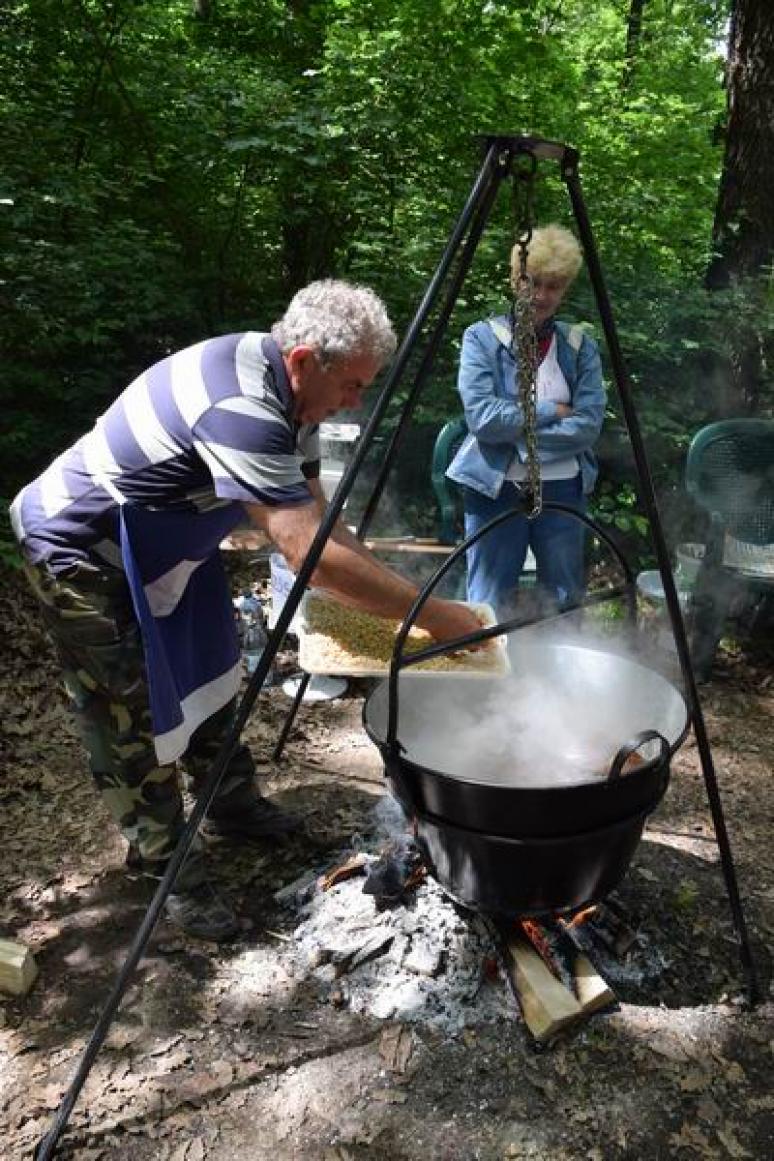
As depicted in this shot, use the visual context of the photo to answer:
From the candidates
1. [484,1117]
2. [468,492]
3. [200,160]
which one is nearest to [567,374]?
[468,492]

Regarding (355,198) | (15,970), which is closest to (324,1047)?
(15,970)

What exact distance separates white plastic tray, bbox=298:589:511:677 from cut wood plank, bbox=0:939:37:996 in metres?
1.25

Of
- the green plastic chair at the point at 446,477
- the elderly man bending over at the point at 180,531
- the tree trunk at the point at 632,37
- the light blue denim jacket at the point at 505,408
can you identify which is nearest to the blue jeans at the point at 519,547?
the light blue denim jacket at the point at 505,408

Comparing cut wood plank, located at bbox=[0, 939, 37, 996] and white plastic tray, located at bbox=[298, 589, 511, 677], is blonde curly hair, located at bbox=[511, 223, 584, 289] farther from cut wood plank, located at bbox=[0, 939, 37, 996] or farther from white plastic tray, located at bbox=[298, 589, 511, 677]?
cut wood plank, located at bbox=[0, 939, 37, 996]

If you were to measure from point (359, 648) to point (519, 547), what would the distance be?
1.58 meters

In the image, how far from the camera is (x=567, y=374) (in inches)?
149

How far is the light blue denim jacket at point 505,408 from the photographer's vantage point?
143 inches

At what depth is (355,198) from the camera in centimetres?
597

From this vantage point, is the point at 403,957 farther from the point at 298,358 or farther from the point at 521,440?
the point at 521,440

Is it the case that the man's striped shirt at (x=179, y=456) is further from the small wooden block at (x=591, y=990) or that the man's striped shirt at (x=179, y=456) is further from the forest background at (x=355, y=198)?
the forest background at (x=355, y=198)

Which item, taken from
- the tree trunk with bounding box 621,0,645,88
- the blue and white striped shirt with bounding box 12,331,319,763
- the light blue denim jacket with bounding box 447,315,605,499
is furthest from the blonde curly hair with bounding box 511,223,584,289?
the tree trunk with bounding box 621,0,645,88

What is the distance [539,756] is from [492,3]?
20.4 ft

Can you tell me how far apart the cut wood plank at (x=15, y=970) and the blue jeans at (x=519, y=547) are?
2434 mm

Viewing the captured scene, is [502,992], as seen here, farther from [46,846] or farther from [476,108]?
[476,108]
